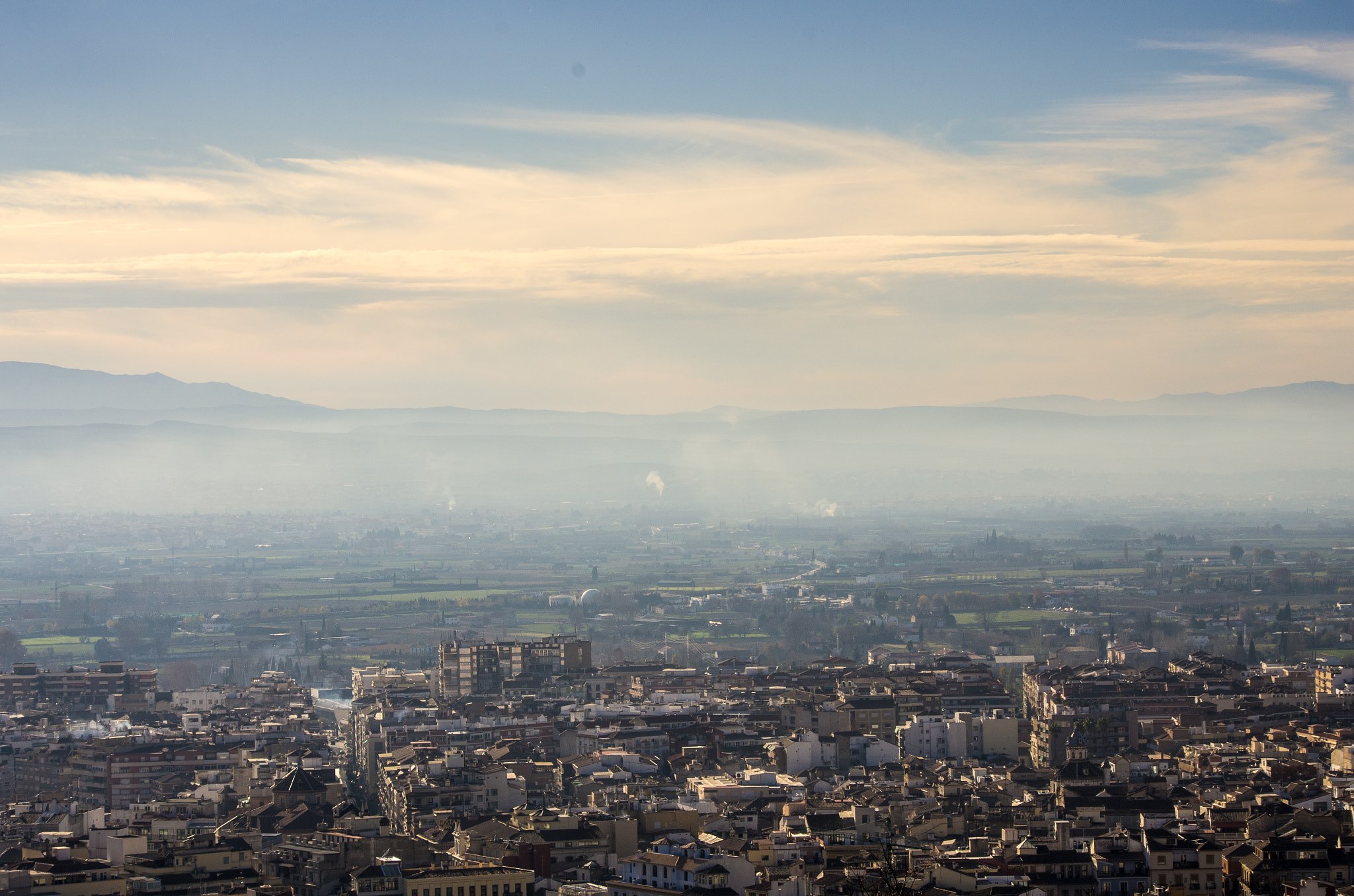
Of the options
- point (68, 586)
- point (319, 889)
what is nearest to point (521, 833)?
point (319, 889)

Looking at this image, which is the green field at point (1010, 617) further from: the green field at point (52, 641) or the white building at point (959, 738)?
the white building at point (959, 738)

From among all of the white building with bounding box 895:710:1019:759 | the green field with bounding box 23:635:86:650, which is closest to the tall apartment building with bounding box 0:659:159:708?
the white building with bounding box 895:710:1019:759

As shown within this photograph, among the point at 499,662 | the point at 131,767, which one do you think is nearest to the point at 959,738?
the point at 131,767

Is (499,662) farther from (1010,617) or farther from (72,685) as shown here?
(1010,617)

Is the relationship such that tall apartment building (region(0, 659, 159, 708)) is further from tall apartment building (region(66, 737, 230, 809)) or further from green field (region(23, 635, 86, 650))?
green field (region(23, 635, 86, 650))

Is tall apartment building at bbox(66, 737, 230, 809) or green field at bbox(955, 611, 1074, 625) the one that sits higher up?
green field at bbox(955, 611, 1074, 625)

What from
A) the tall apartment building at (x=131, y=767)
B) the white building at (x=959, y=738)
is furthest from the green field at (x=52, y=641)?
the white building at (x=959, y=738)

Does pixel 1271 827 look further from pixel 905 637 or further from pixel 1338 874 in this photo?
pixel 905 637

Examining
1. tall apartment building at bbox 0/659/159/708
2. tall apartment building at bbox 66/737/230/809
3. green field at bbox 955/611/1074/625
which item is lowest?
tall apartment building at bbox 66/737/230/809
